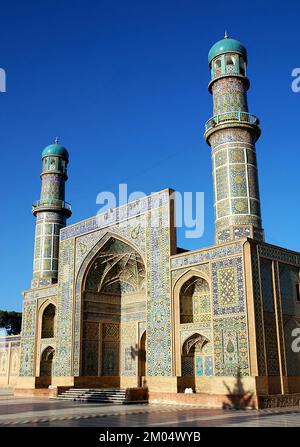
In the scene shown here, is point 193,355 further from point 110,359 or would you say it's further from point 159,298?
point 110,359

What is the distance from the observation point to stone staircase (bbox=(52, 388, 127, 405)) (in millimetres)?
14366

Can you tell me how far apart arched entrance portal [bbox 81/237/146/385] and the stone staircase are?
1.27 m

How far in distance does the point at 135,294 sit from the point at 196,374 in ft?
16.7

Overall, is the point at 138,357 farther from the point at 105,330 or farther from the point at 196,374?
the point at 196,374

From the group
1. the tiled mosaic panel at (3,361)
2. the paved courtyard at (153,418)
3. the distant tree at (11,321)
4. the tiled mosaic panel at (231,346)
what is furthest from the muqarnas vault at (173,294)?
the distant tree at (11,321)

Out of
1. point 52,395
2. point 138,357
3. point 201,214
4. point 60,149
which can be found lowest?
point 52,395

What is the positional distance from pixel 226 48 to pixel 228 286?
7.92 meters

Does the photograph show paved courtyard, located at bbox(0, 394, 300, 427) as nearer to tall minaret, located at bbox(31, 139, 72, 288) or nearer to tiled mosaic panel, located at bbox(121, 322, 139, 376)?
tiled mosaic panel, located at bbox(121, 322, 139, 376)

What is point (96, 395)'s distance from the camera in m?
15.2

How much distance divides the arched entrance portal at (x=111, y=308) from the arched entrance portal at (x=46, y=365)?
2.28 m

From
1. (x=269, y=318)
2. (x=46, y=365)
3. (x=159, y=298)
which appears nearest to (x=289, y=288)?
(x=269, y=318)

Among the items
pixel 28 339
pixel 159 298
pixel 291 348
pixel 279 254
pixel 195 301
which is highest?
pixel 279 254

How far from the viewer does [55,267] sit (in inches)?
822

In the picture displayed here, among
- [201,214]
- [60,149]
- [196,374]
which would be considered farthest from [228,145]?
[60,149]
